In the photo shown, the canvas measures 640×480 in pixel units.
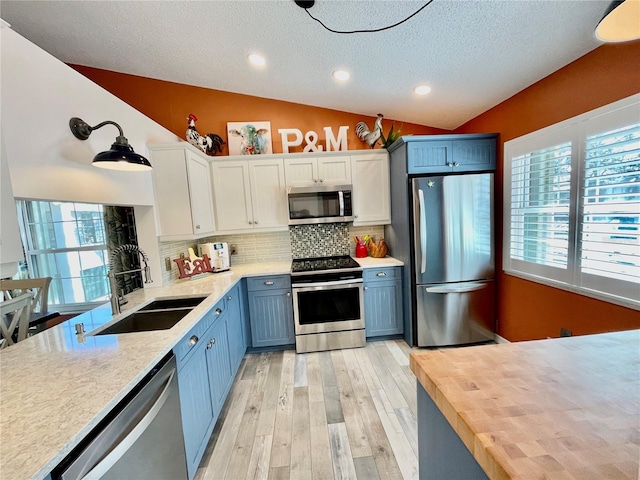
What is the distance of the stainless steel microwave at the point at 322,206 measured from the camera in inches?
113

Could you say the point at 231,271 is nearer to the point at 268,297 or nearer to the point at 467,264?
the point at 268,297

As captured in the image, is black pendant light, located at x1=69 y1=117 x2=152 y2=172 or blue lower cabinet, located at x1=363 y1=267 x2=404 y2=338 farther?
blue lower cabinet, located at x1=363 y1=267 x2=404 y2=338

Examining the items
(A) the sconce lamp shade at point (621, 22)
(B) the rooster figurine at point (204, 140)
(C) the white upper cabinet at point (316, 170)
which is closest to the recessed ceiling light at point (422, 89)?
(C) the white upper cabinet at point (316, 170)

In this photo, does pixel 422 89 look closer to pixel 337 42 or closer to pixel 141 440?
pixel 337 42

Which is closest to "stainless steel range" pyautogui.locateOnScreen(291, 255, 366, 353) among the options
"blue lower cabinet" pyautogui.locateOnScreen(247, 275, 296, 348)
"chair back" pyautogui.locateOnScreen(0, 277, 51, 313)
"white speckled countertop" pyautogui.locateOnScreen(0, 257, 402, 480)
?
"blue lower cabinet" pyautogui.locateOnScreen(247, 275, 296, 348)

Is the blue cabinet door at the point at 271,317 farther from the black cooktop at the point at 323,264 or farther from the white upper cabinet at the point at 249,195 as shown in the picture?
the white upper cabinet at the point at 249,195

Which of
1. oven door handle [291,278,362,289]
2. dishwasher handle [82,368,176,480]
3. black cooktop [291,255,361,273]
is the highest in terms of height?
black cooktop [291,255,361,273]

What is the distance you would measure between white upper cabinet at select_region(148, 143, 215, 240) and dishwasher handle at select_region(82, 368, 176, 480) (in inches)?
59.4

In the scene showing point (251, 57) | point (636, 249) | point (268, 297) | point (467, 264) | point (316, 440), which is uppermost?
point (251, 57)

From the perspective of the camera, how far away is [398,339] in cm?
296

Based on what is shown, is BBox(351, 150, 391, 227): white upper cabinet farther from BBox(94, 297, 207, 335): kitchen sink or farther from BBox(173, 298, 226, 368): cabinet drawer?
BBox(94, 297, 207, 335): kitchen sink

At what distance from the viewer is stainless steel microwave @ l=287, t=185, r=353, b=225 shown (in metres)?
2.88

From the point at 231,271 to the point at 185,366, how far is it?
1.56 meters

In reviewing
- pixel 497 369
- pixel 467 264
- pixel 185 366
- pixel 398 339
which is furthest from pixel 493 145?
pixel 185 366
